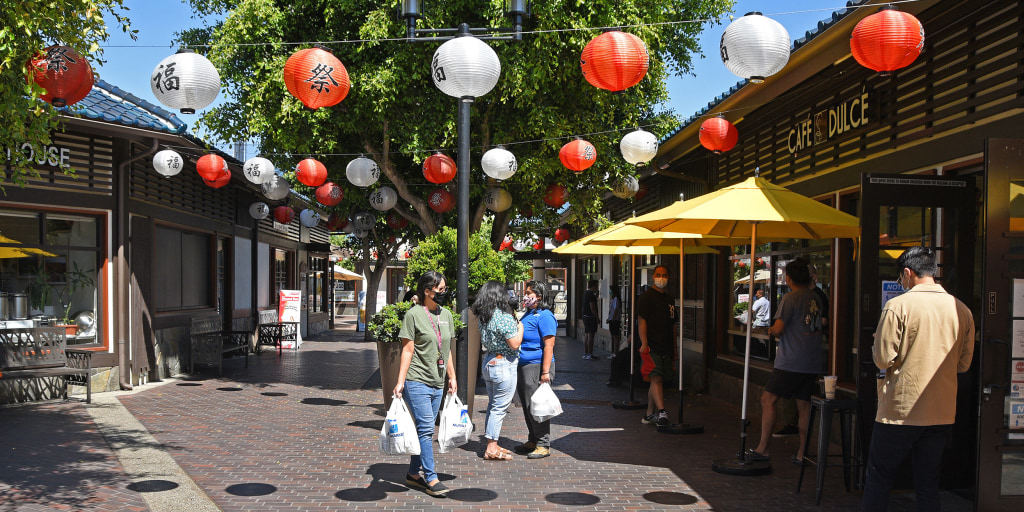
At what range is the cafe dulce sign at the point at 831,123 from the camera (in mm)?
7789

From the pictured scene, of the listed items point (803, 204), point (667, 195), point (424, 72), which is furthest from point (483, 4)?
point (803, 204)

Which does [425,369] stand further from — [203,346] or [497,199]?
[203,346]

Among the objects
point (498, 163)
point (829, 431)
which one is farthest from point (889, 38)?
point (498, 163)

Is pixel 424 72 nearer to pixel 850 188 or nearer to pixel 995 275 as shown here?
pixel 850 188

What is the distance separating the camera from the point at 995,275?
5113 millimetres

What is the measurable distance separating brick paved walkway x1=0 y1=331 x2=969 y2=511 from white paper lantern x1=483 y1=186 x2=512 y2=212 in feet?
10.9

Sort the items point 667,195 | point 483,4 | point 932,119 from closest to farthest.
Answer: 1. point 932,119
2. point 483,4
3. point 667,195

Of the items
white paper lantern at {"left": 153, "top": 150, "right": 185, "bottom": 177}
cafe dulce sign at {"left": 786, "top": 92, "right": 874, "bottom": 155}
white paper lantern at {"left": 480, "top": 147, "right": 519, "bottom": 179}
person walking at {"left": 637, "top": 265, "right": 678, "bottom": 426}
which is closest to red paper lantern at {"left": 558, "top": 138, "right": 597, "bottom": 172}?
white paper lantern at {"left": 480, "top": 147, "right": 519, "bottom": 179}

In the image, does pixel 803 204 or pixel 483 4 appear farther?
pixel 483 4

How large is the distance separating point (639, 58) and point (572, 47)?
179 inches

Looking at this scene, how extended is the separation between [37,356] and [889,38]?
34.3 ft

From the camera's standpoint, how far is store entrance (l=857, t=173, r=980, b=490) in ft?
19.1

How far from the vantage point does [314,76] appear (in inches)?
299

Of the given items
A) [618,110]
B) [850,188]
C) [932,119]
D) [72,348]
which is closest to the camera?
[932,119]
